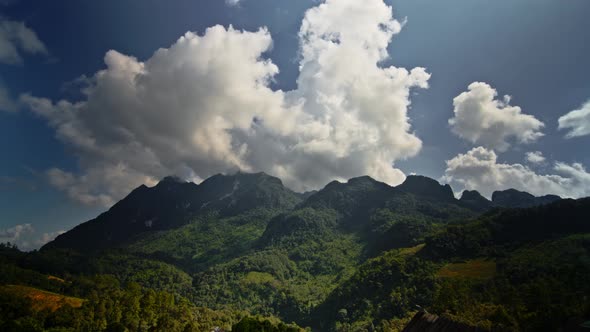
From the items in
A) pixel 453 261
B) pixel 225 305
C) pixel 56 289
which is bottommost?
pixel 225 305

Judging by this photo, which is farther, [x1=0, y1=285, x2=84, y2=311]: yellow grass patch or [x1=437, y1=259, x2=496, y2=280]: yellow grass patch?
[x1=437, y1=259, x2=496, y2=280]: yellow grass patch

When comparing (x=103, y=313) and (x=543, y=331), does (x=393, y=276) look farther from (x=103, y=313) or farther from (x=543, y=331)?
(x=103, y=313)

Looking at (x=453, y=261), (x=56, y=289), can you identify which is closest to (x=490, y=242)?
(x=453, y=261)

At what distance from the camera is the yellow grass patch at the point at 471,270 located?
11906cm

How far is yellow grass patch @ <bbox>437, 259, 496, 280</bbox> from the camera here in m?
119

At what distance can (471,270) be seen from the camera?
127 meters

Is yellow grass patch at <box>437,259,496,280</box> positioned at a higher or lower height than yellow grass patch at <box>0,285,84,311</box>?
higher

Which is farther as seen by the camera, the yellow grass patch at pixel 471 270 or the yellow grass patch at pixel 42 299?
the yellow grass patch at pixel 471 270

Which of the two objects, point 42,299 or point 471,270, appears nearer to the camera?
point 42,299

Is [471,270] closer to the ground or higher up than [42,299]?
higher up

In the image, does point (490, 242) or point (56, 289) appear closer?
point (56, 289)

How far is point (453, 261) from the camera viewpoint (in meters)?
144

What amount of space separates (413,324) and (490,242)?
13112 cm

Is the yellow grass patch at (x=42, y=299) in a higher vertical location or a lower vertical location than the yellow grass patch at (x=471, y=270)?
lower
